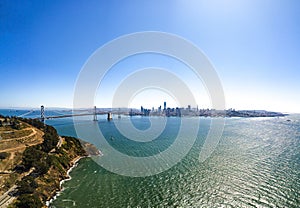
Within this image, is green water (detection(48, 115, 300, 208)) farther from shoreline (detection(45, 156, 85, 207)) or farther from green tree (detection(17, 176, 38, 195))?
green tree (detection(17, 176, 38, 195))

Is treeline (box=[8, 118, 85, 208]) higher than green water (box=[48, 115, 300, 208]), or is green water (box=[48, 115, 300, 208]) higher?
treeline (box=[8, 118, 85, 208])

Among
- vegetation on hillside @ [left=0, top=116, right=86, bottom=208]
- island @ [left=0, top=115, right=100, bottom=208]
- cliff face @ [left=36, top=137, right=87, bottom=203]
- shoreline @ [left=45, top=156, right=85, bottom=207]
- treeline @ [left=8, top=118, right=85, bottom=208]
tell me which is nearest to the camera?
treeline @ [left=8, top=118, right=85, bottom=208]

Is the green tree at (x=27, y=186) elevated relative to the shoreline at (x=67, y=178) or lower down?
elevated

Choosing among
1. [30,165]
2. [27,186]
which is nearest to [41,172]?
[30,165]

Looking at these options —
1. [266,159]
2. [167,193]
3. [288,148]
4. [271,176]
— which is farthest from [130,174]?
[288,148]

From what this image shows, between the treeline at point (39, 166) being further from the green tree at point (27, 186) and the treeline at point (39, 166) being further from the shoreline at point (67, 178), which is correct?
the shoreline at point (67, 178)

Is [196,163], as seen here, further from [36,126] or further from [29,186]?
[36,126]

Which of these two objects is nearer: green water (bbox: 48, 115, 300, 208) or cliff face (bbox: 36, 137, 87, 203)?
green water (bbox: 48, 115, 300, 208)

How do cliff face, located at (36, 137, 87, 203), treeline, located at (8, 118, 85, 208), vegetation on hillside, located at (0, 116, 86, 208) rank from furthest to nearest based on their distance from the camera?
1. cliff face, located at (36, 137, 87, 203)
2. vegetation on hillside, located at (0, 116, 86, 208)
3. treeline, located at (8, 118, 85, 208)

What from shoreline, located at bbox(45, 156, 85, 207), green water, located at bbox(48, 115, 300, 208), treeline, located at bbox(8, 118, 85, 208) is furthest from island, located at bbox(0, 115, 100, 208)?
green water, located at bbox(48, 115, 300, 208)

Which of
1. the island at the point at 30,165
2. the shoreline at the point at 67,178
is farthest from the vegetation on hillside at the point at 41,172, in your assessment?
the shoreline at the point at 67,178

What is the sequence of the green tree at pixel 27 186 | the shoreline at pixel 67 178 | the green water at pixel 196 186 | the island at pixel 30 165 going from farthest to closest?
the shoreline at pixel 67 178, the green water at pixel 196 186, the green tree at pixel 27 186, the island at pixel 30 165
